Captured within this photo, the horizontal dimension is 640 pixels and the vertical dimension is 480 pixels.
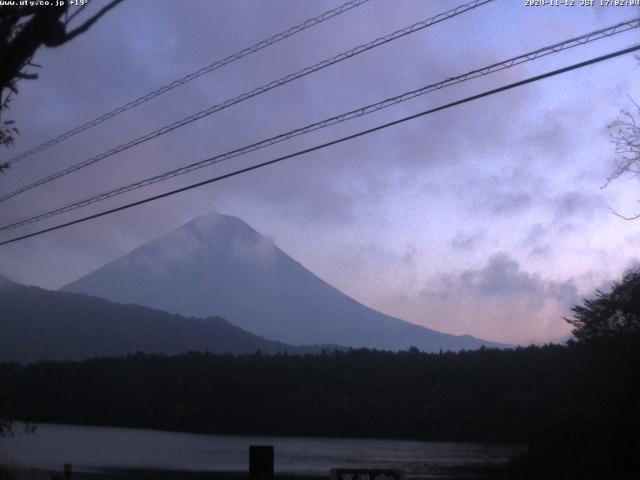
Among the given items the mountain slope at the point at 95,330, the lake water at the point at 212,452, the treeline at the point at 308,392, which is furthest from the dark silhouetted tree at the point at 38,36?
the mountain slope at the point at 95,330

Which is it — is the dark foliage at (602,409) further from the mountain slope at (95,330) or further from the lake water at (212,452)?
the mountain slope at (95,330)

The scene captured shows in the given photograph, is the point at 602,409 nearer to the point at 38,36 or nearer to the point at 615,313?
the point at 615,313

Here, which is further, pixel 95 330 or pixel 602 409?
pixel 95 330

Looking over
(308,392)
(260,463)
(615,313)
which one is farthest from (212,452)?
(260,463)

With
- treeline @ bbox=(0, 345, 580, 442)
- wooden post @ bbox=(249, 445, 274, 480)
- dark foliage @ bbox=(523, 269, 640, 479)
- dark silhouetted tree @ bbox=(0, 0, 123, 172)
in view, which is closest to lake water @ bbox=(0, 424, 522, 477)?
treeline @ bbox=(0, 345, 580, 442)

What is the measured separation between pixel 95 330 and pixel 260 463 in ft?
471

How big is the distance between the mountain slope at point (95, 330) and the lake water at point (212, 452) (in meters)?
34.1

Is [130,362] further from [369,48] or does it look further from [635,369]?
[369,48]

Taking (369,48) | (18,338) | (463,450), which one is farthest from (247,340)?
(369,48)

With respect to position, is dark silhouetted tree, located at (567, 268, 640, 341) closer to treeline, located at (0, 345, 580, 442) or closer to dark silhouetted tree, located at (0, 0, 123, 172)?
dark silhouetted tree, located at (0, 0, 123, 172)

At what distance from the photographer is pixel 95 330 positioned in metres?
147

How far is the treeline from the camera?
6862 cm

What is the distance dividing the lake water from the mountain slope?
34053mm

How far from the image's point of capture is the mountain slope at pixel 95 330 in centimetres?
11512
